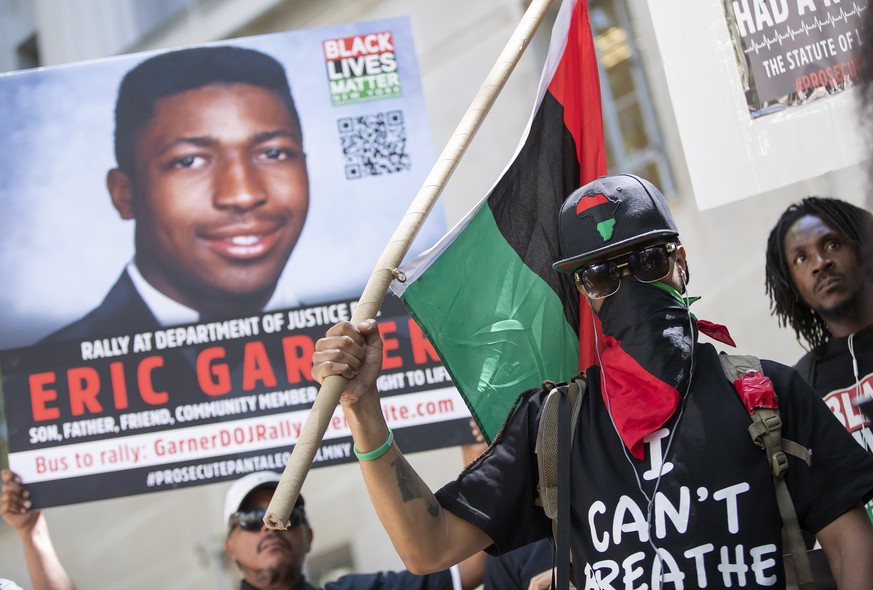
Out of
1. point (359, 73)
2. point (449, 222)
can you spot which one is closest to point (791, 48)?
point (359, 73)

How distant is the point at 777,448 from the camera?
2.00 m

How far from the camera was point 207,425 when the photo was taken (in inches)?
143

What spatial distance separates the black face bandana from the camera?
209cm

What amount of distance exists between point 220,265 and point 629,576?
2.24 meters

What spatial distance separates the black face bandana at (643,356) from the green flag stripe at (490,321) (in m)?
0.34

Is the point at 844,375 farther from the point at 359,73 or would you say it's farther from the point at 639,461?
the point at 359,73

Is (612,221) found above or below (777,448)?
above

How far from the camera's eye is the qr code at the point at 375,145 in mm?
3801

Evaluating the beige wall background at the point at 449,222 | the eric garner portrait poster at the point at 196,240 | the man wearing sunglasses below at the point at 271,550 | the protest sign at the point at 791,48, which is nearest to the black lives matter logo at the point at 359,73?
the eric garner portrait poster at the point at 196,240

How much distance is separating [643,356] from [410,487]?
550 mm

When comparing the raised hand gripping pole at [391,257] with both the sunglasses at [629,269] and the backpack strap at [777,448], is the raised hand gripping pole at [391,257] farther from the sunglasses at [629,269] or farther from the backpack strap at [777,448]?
the backpack strap at [777,448]

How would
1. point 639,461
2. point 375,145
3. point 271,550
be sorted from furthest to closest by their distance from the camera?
point 375,145, point 271,550, point 639,461

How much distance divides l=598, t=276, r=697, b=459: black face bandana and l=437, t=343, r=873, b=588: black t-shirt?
42mm

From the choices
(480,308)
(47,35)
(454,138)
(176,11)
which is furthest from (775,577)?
(47,35)
